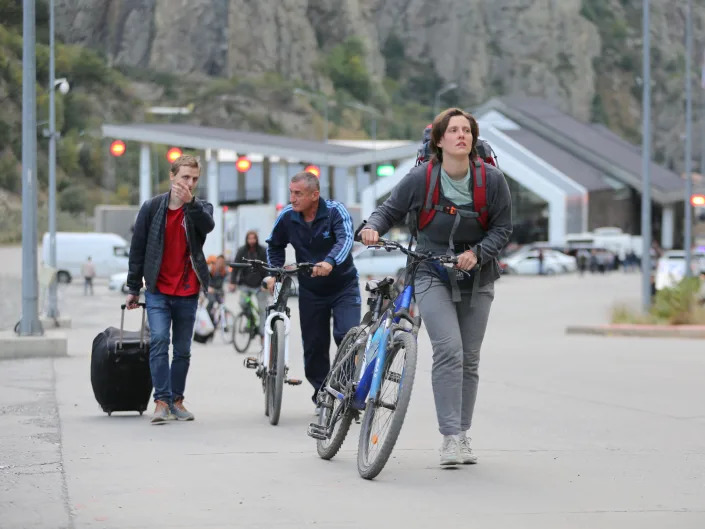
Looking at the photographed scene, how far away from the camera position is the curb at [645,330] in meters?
22.9

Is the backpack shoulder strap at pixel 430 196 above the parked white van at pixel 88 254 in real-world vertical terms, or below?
above

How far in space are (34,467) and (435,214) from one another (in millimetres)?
2428

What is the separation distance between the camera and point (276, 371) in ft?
34.2

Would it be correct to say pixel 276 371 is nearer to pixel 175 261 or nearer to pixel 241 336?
pixel 175 261

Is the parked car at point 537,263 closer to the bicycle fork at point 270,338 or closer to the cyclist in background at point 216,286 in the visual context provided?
the cyclist in background at point 216,286

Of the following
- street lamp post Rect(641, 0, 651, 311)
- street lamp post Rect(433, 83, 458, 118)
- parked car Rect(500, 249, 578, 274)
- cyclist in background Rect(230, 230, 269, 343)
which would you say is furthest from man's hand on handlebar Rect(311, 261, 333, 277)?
parked car Rect(500, 249, 578, 274)

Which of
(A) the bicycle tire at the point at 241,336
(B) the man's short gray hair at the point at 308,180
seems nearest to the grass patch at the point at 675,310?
(A) the bicycle tire at the point at 241,336

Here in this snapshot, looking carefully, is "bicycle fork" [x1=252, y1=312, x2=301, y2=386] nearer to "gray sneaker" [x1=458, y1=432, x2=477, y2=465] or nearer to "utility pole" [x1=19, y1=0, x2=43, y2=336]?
"gray sneaker" [x1=458, y1=432, x2=477, y2=465]

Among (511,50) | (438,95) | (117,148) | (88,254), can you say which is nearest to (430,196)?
(117,148)

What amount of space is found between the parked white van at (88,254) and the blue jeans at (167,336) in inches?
1822

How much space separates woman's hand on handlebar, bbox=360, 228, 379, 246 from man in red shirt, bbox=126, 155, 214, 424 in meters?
2.51

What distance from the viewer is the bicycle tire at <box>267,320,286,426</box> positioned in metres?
10.3

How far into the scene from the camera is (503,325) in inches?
1125

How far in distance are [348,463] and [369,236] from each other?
4.45ft
